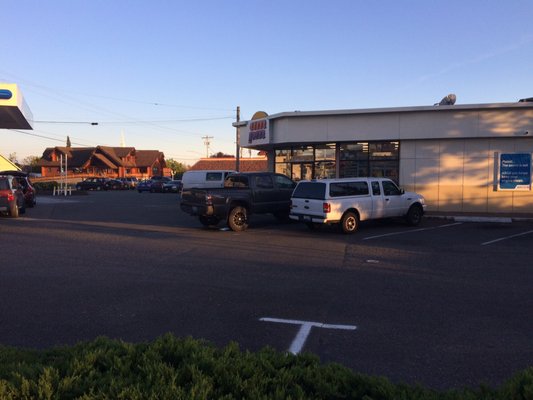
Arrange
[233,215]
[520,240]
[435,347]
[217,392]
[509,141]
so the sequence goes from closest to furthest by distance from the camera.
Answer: [217,392] < [435,347] < [520,240] < [233,215] < [509,141]

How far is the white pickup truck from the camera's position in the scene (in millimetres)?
15281

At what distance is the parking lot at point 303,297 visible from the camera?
17.5ft

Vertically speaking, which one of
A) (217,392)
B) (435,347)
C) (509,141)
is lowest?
(435,347)

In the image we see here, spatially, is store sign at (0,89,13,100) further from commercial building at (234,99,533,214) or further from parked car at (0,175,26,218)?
commercial building at (234,99,533,214)

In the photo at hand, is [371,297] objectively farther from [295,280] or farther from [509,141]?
[509,141]

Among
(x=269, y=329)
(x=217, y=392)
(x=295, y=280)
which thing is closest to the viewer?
(x=217, y=392)

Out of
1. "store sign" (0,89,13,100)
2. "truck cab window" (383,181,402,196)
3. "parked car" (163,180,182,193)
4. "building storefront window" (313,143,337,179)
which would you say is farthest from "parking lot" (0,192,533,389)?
"parked car" (163,180,182,193)

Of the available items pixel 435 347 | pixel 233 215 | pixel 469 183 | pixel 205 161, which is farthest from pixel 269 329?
pixel 205 161

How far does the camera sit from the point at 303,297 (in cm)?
751

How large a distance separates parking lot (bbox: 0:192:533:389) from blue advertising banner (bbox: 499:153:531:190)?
7604 mm

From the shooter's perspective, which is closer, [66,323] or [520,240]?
[66,323]

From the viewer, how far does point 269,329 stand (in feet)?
19.5

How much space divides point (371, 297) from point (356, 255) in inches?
153

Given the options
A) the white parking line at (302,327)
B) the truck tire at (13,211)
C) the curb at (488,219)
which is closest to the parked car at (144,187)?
the truck tire at (13,211)
